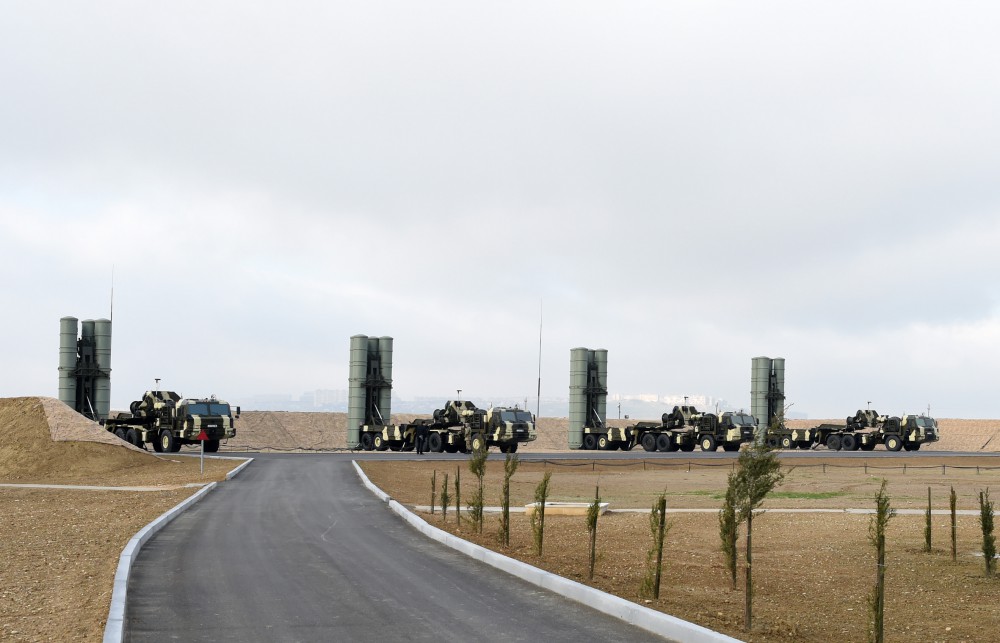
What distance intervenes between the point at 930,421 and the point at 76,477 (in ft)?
185

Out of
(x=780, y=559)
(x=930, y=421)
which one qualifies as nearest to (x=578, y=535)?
(x=780, y=559)

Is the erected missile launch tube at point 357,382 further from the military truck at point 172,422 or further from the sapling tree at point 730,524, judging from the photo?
the sapling tree at point 730,524

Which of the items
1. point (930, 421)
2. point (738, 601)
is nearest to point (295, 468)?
point (738, 601)

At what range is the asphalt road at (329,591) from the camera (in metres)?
10.4

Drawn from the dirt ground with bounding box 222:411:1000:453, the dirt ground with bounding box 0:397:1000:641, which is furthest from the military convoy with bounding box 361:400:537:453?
the dirt ground with bounding box 222:411:1000:453

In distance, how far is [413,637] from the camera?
10062 millimetres

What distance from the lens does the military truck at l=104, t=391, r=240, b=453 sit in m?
53.1

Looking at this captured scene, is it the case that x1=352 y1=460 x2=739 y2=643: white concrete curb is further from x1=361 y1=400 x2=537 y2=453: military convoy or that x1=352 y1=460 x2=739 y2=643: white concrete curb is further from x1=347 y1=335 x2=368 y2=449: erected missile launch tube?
x1=347 y1=335 x2=368 y2=449: erected missile launch tube

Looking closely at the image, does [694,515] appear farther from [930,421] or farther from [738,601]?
[930,421]

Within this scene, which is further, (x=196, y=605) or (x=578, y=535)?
(x=578, y=535)

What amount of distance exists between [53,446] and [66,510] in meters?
22.7

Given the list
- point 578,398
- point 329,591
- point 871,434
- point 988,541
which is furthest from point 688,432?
point 329,591

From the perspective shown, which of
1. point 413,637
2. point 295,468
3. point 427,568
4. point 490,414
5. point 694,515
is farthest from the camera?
point 490,414

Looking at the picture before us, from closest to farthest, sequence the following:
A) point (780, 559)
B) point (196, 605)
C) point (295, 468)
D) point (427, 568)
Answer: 1. point (196, 605)
2. point (427, 568)
3. point (780, 559)
4. point (295, 468)
